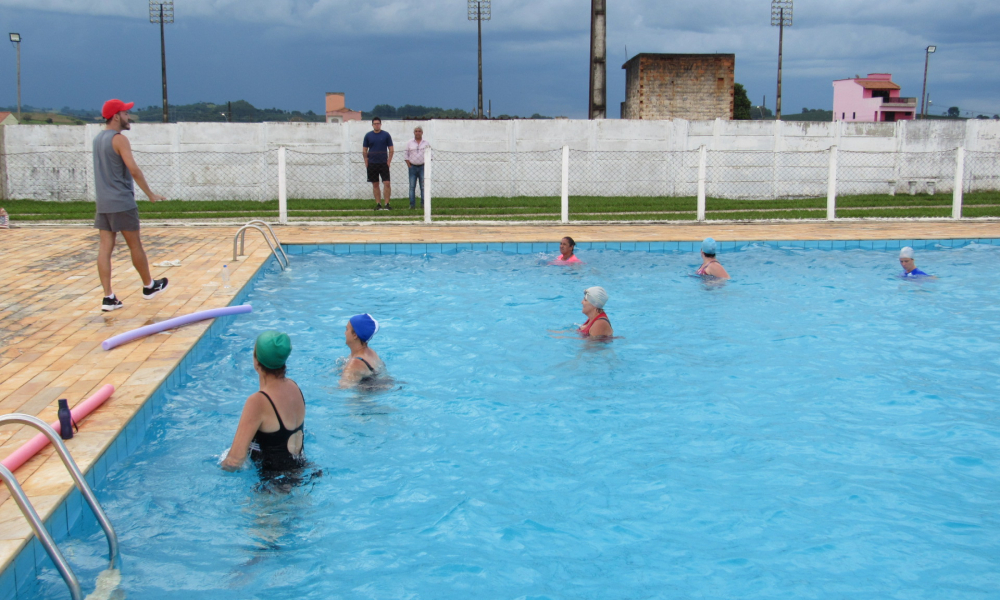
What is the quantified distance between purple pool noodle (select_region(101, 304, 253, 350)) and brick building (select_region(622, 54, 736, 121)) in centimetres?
2230

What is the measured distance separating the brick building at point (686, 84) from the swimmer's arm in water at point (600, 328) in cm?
2122

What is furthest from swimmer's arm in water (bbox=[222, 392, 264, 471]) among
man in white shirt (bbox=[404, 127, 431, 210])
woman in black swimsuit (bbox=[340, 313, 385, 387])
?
man in white shirt (bbox=[404, 127, 431, 210])

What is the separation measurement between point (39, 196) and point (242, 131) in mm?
5086

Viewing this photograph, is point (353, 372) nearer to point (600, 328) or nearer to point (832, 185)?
point (600, 328)

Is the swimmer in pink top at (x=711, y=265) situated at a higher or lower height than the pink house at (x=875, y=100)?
lower

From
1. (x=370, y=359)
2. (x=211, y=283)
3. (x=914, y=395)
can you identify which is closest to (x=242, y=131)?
(x=211, y=283)

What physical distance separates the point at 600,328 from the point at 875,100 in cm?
6551

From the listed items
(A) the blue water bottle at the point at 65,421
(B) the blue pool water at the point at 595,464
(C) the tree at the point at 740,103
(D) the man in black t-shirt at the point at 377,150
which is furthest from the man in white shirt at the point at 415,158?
(C) the tree at the point at 740,103

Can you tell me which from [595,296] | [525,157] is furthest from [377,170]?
[595,296]

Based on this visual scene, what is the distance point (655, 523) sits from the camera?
4.15 m

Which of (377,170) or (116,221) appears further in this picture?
(377,170)

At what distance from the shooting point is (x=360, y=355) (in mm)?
5570

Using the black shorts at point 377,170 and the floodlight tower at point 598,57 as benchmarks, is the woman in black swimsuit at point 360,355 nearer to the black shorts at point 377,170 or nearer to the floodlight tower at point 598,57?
the black shorts at point 377,170

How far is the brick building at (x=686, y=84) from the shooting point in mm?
26344
